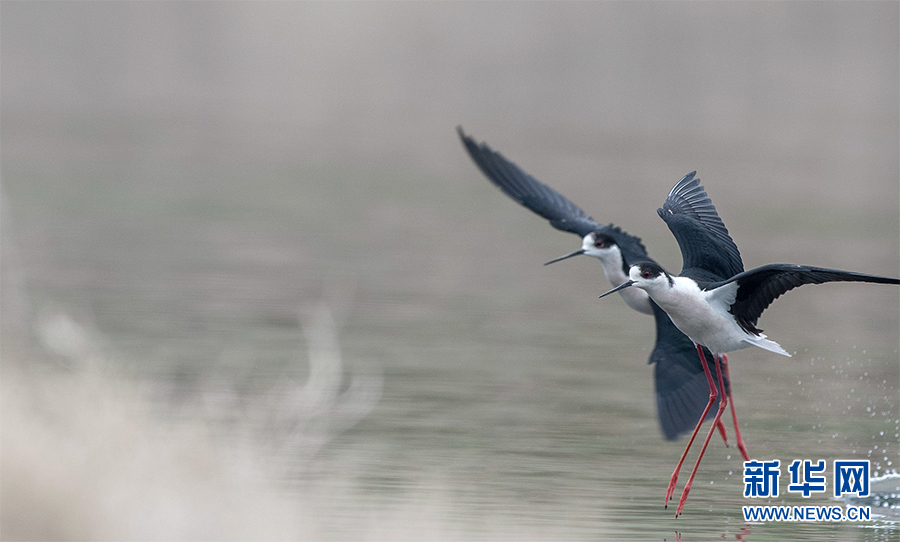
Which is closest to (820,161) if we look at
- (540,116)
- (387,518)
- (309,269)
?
(540,116)

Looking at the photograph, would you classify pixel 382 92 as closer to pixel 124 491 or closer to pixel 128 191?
pixel 128 191

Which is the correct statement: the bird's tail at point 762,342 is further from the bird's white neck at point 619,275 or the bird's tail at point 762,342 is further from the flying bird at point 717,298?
the bird's white neck at point 619,275

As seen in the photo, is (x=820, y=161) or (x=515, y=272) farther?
(x=820, y=161)

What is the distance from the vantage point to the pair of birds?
6707 millimetres

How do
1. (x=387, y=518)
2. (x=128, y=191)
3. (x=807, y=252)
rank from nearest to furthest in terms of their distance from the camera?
(x=387, y=518)
(x=807, y=252)
(x=128, y=191)

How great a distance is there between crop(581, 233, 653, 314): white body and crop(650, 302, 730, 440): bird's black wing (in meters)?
0.42

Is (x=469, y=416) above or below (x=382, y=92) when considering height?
below

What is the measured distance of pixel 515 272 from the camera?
16.7 metres

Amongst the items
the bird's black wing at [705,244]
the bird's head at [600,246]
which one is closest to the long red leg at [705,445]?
the bird's black wing at [705,244]

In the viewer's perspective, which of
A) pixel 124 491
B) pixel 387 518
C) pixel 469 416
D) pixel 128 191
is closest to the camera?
pixel 124 491

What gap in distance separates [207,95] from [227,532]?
40.8 meters

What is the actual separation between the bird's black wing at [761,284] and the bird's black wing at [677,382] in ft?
3.42

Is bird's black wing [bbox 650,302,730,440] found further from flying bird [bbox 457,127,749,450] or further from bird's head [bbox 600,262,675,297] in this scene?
bird's head [bbox 600,262,675,297]

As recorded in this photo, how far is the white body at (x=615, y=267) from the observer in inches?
335
